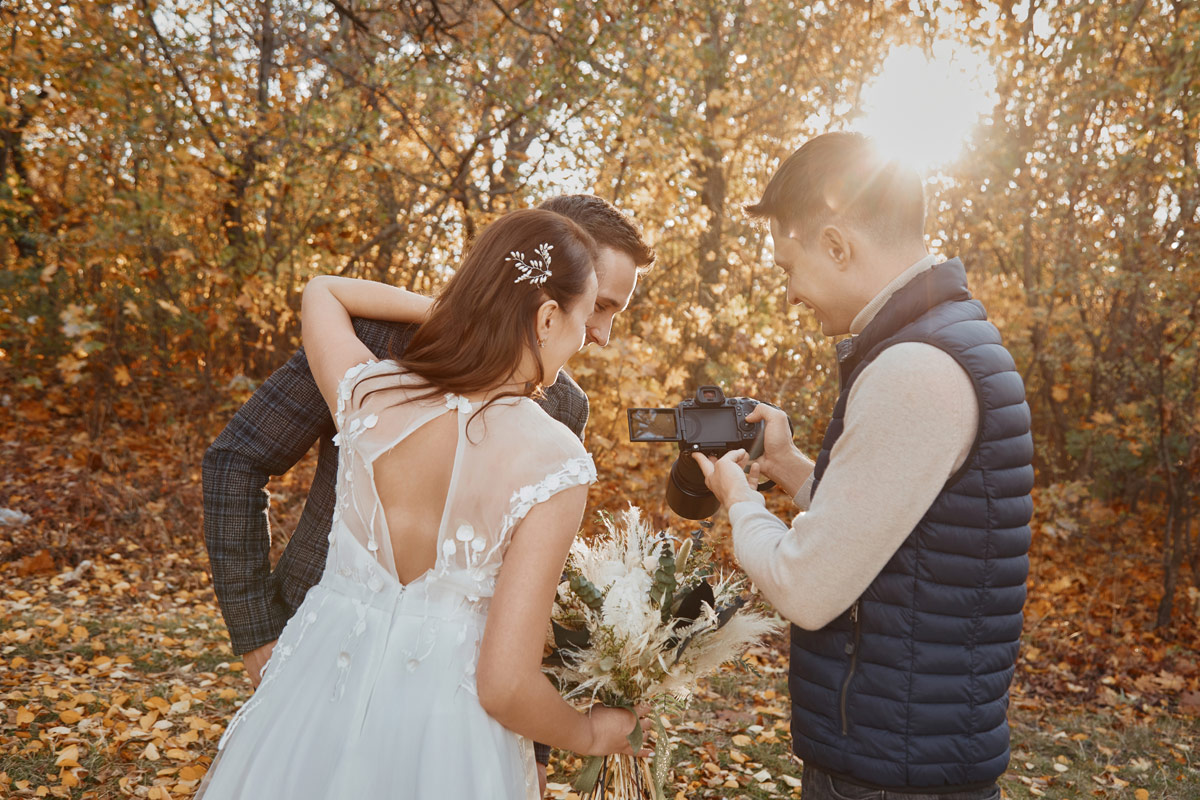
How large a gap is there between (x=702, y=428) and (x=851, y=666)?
0.78 meters

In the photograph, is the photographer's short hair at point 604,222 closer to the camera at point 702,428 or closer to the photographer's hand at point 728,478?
the camera at point 702,428

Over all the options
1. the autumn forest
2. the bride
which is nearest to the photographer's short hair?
the bride

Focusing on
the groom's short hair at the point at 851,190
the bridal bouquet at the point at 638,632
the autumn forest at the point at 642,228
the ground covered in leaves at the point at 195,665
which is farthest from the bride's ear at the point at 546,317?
the autumn forest at the point at 642,228

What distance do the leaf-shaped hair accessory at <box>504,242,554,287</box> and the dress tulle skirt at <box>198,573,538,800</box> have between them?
611 millimetres

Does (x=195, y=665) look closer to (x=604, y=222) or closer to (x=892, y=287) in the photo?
(x=604, y=222)

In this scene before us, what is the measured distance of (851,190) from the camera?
1.73 meters

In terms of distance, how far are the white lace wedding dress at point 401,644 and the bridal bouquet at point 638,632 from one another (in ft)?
0.69

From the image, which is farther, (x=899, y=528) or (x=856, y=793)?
(x=856, y=793)

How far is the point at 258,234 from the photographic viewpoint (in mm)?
8805

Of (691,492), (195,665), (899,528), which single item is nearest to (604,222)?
(691,492)

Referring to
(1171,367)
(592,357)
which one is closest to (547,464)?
(592,357)

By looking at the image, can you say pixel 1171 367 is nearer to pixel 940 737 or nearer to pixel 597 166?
pixel 597 166

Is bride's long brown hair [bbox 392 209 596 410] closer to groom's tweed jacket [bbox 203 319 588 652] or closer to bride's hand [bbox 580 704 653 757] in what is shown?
groom's tweed jacket [bbox 203 319 588 652]

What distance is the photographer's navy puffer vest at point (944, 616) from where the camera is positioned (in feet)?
5.02
